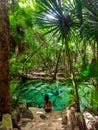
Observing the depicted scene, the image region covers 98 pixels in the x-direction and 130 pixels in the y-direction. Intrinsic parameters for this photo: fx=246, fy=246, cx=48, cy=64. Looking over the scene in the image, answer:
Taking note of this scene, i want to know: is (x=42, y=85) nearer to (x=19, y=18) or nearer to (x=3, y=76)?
(x=19, y=18)

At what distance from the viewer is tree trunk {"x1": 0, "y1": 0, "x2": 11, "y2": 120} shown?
466 cm

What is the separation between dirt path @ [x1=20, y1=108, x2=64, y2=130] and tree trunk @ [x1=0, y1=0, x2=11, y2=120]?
→ 2.28 feet

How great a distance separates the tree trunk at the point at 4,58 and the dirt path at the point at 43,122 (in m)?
0.70

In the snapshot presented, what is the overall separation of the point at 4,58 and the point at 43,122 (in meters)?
1.87

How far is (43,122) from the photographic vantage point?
5.68m

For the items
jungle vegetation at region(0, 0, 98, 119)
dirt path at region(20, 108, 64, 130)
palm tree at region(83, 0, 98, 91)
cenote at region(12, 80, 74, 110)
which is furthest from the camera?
cenote at region(12, 80, 74, 110)

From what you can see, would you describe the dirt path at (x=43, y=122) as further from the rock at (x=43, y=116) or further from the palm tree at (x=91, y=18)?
the palm tree at (x=91, y=18)

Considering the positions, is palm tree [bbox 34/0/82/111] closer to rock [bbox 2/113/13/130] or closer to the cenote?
rock [bbox 2/113/13/130]

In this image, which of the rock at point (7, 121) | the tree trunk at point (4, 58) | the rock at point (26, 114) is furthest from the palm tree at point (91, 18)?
the rock at point (7, 121)

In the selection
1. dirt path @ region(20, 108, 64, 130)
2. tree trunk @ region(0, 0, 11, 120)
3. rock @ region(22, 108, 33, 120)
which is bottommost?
dirt path @ region(20, 108, 64, 130)

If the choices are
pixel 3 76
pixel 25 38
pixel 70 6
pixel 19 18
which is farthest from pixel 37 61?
pixel 3 76

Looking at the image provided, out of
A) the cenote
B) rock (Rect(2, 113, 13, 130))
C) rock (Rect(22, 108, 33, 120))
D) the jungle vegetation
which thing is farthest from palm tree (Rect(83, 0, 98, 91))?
the cenote

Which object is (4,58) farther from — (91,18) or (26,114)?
(91,18)

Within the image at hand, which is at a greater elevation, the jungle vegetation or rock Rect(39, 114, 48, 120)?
the jungle vegetation
